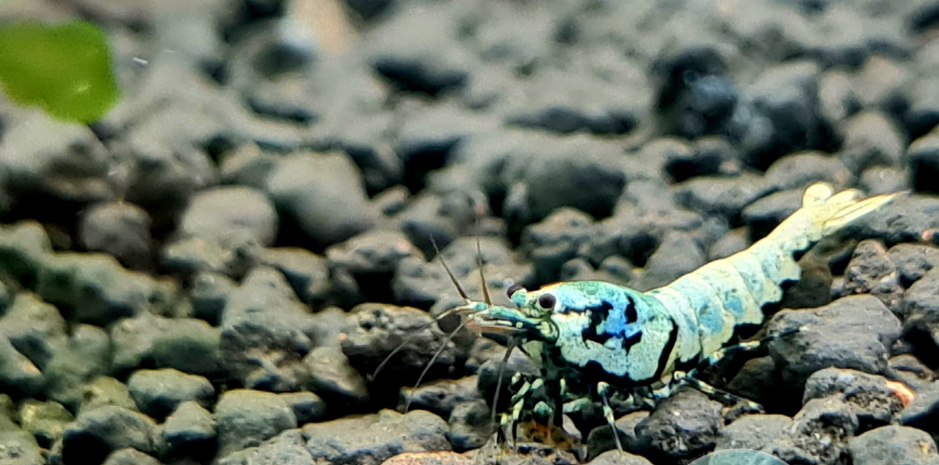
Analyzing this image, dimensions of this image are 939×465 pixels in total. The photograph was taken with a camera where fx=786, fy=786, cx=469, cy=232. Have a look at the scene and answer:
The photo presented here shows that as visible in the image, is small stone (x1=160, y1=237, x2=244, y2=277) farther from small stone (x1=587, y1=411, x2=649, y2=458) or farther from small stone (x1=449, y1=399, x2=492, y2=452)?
small stone (x1=587, y1=411, x2=649, y2=458)

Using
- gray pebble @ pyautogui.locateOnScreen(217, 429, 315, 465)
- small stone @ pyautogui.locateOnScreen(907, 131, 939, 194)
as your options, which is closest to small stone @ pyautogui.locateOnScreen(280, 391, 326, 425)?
gray pebble @ pyautogui.locateOnScreen(217, 429, 315, 465)

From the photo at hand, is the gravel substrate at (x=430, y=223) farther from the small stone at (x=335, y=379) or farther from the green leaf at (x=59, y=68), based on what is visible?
the green leaf at (x=59, y=68)

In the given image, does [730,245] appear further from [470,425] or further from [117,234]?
[117,234]

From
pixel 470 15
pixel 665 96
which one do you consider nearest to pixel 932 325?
Answer: pixel 665 96

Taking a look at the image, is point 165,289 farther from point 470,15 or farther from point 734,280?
point 470,15

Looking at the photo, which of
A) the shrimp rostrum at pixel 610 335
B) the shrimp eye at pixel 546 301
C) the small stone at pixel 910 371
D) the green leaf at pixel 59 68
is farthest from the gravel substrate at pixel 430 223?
the green leaf at pixel 59 68
